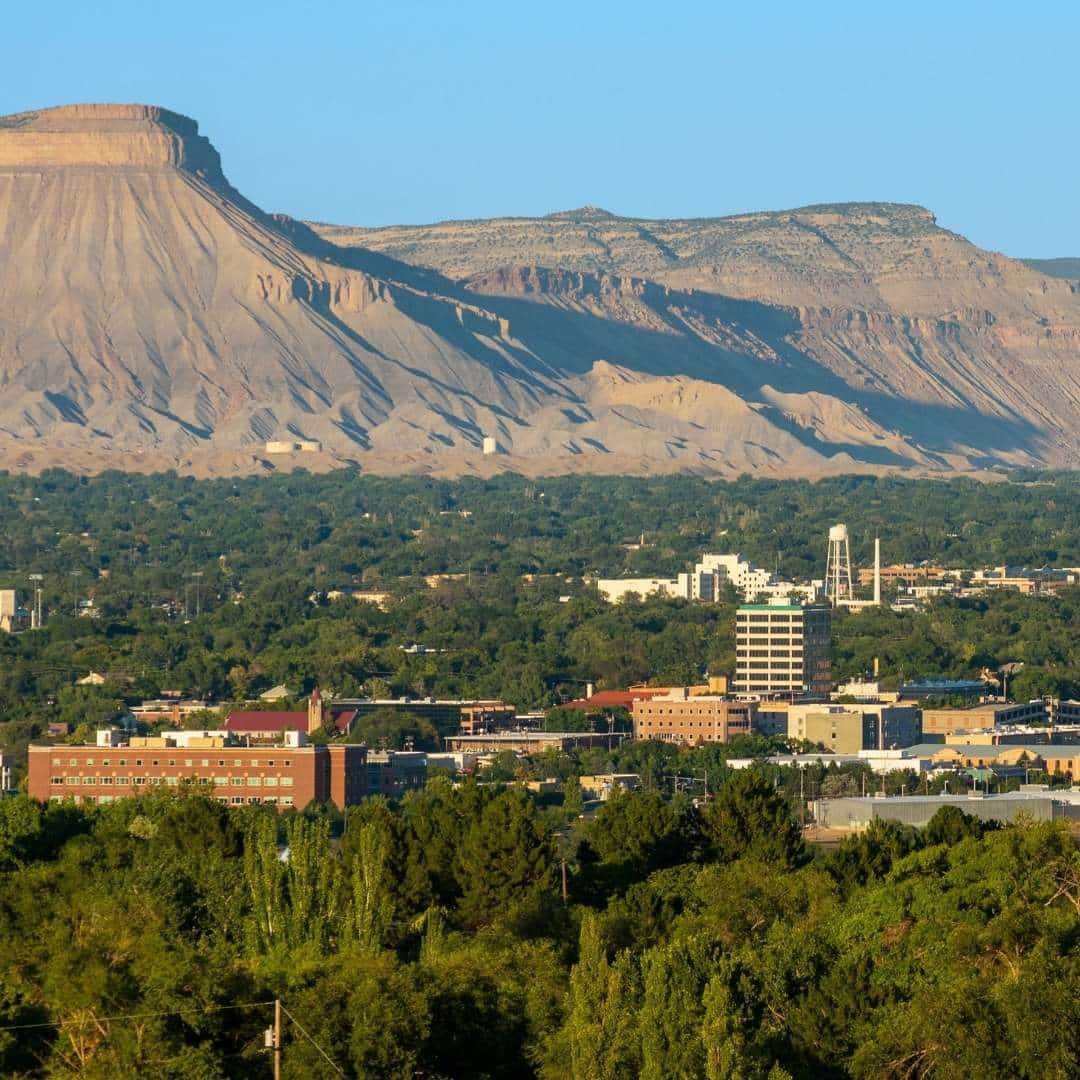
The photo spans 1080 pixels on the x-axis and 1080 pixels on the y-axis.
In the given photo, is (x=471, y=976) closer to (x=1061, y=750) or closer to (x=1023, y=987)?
(x=1023, y=987)

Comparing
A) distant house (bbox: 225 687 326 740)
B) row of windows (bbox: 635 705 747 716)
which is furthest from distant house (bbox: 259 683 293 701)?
row of windows (bbox: 635 705 747 716)

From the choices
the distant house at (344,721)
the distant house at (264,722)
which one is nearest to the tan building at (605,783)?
the distant house at (264,722)

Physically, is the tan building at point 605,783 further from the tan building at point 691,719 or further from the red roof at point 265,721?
the tan building at point 691,719

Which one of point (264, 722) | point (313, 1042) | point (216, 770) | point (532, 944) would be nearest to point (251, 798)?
point (216, 770)

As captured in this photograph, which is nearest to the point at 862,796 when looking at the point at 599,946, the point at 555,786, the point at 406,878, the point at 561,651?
the point at 555,786

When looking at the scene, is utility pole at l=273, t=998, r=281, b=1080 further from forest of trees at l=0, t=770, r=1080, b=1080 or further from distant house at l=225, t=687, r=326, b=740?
distant house at l=225, t=687, r=326, b=740

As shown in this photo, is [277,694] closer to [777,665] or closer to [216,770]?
[777,665]

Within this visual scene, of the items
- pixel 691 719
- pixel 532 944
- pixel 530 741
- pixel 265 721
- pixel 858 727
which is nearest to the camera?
pixel 532 944

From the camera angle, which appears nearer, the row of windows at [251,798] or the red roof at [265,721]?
the row of windows at [251,798]
